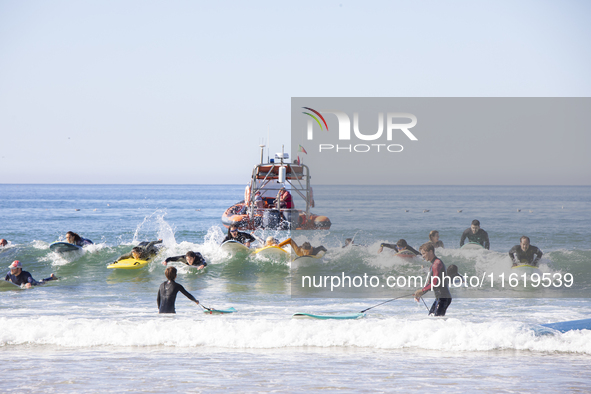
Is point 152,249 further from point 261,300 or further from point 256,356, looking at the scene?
point 256,356

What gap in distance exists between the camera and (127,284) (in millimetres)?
11922

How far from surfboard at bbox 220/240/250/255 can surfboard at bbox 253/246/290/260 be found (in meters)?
0.36

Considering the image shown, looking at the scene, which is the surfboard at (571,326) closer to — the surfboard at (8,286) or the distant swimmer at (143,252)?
the distant swimmer at (143,252)

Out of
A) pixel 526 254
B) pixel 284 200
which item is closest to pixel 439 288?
pixel 526 254

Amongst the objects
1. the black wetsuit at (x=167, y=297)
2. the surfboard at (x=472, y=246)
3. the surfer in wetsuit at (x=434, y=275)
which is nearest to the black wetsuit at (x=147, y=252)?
the black wetsuit at (x=167, y=297)

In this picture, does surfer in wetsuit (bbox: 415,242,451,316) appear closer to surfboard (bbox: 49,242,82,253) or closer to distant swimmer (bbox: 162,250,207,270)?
distant swimmer (bbox: 162,250,207,270)

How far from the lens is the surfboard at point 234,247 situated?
44.9ft

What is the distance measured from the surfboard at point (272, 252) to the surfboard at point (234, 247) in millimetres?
361

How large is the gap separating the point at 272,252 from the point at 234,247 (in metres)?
1.14

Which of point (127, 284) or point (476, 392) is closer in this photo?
point (476, 392)

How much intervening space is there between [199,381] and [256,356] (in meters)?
1.22

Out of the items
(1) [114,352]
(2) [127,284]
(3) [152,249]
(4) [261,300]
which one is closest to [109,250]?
(3) [152,249]

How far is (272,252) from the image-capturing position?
43.8 ft

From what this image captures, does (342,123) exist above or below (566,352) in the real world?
above
